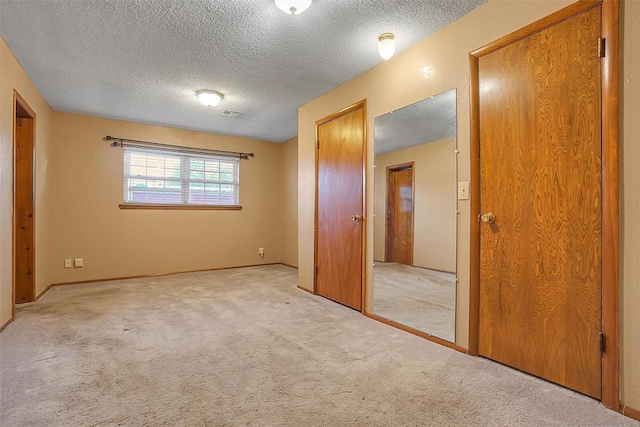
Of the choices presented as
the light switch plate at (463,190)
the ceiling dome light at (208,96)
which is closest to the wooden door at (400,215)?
the light switch plate at (463,190)

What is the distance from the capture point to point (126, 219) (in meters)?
4.70

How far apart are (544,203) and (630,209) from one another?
366 millimetres

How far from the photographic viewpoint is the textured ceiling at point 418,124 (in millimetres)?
2328

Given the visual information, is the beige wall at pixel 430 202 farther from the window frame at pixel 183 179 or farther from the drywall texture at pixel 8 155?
the window frame at pixel 183 179

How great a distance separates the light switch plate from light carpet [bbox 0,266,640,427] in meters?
1.07

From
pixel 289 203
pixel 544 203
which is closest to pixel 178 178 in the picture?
pixel 289 203

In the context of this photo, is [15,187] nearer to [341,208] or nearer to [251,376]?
[251,376]

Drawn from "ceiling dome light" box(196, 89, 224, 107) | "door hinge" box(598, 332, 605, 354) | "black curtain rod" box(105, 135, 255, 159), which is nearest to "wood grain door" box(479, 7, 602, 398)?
"door hinge" box(598, 332, 605, 354)

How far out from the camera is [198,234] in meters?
5.26

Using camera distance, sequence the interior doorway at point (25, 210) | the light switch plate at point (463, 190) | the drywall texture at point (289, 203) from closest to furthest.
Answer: the light switch plate at point (463, 190), the interior doorway at point (25, 210), the drywall texture at point (289, 203)

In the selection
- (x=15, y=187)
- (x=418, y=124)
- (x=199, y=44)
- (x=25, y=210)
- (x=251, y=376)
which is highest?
(x=199, y=44)

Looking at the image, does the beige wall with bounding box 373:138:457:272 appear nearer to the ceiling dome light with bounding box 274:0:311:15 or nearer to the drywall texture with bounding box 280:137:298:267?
the ceiling dome light with bounding box 274:0:311:15

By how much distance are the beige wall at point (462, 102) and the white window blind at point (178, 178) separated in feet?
6.55

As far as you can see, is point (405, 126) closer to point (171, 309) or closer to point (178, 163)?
point (171, 309)
